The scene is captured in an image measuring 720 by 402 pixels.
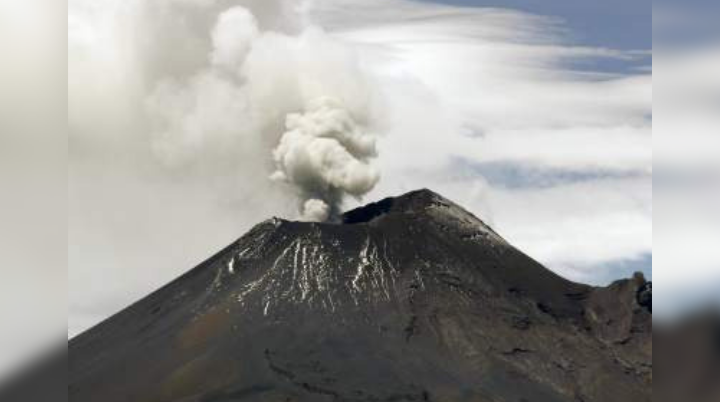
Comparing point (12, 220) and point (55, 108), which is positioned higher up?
point (55, 108)

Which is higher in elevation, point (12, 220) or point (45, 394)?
point (12, 220)

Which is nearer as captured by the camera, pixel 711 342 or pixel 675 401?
pixel 675 401

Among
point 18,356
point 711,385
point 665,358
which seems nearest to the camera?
point 18,356

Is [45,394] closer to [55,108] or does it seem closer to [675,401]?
[55,108]

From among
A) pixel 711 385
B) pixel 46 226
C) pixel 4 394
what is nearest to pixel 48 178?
pixel 46 226

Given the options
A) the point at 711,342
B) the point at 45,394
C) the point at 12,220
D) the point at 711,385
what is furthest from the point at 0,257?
the point at 711,385

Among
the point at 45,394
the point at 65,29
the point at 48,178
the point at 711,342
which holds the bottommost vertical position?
the point at 45,394

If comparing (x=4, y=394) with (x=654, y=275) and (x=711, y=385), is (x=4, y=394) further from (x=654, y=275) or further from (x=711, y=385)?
(x=711, y=385)

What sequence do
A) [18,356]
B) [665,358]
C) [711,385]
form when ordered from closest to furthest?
[18,356] < [665,358] < [711,385]

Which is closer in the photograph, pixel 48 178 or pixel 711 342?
pixel 48 178
